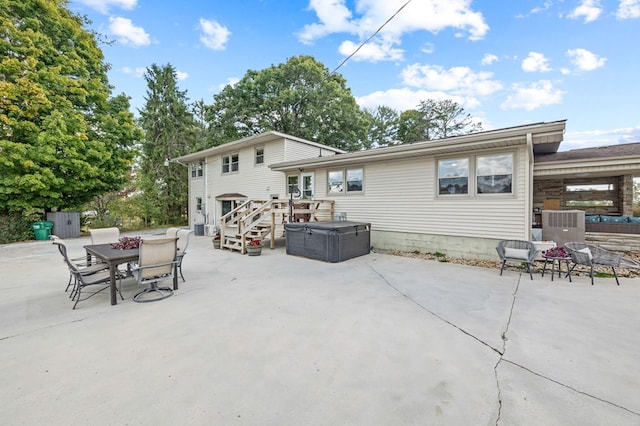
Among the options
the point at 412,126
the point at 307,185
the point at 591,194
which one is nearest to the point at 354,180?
the point at 307,185

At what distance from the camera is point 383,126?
27.0m

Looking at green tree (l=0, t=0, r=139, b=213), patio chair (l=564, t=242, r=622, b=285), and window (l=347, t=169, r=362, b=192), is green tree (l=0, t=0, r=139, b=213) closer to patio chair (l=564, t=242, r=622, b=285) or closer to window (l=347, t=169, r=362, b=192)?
window (l=347, t=169, r=362, b=192)

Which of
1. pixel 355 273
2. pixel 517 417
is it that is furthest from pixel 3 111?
pixel 517 417

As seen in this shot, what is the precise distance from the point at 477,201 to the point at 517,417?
624 cm

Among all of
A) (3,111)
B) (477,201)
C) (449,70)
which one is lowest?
(477,201)

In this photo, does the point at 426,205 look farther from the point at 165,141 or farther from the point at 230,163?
the point at 165,141

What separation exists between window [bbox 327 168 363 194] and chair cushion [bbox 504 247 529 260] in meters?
4.84

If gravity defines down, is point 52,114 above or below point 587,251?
above

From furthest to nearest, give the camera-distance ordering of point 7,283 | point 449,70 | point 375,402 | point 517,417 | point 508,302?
point 449,70 → point 7,283 → point 508,302 → point 375,402 → point 517,417

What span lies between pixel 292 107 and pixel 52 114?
13728 mm

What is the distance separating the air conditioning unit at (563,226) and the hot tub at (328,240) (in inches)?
194

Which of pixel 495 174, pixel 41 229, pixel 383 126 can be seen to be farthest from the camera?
pixel 383 126

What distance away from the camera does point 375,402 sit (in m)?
2.04

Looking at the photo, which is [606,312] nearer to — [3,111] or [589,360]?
[589,360]
